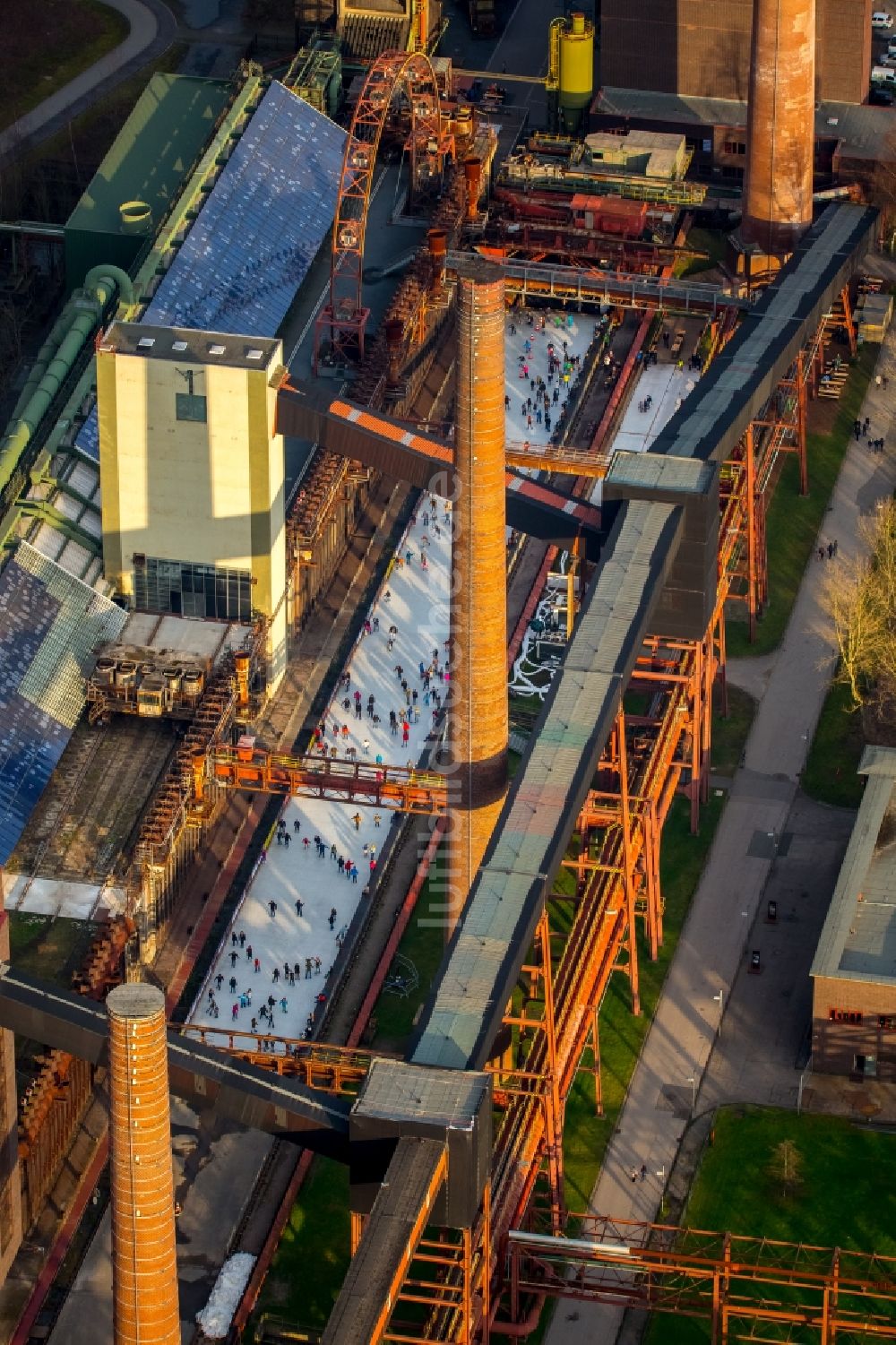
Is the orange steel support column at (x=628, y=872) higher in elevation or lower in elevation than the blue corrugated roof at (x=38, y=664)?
lower

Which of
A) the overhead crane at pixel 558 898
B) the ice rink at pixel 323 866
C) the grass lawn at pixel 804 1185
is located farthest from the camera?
the ice rink at pixel 323 866

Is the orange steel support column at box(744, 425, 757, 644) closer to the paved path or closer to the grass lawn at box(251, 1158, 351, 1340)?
the paved path

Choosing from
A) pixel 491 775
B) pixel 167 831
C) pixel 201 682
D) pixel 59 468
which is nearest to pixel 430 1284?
pixel 491 775

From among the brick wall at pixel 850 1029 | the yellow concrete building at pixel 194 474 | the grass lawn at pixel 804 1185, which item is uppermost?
the yellow concrete building at pixel 194 474

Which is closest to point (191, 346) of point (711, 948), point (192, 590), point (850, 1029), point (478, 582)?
point (192, 590)

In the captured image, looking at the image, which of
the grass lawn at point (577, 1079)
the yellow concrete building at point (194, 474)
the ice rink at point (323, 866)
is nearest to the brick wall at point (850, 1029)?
the grass lawn at point (577, 1079)

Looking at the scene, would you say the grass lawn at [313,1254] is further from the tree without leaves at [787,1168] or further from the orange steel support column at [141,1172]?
the orange steel support column at [141,1172]
